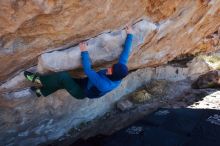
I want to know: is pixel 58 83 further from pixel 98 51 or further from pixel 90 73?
pixel 98 51

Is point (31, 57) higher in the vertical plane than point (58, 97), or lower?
higher

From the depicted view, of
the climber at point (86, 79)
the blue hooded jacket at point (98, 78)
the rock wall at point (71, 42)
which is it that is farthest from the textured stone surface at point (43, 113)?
the blue hooded jacket at point (98, 78)

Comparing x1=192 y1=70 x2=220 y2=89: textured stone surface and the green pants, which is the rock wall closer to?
the green pants

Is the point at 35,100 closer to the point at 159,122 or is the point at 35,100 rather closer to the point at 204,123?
the point at 159,122

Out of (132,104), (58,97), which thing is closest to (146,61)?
(132,104)

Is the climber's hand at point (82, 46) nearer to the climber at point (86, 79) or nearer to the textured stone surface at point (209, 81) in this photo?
the climber at point (86, 79)

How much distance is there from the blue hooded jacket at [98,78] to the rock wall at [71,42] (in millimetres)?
111

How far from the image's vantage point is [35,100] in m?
5.10

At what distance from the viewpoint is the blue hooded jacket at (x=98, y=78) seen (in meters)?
4.44

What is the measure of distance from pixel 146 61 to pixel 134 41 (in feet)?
4.15

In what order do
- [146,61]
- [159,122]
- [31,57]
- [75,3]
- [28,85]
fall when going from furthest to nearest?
[146,61] → [159,122] → [28,85] → [31,57] → [75,3]

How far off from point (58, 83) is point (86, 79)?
41 cm

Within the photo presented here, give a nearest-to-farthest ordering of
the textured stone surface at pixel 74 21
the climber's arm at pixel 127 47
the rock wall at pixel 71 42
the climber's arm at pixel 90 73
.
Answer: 1. the textured stone surface at pixel 74 21
2. the rock wall at pixel 71 42
3. the climber's arm at pixel 90 73
4. the climber's arm at pixel 127 47

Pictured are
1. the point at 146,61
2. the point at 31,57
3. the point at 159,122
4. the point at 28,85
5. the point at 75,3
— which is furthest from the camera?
the point at 146,61
